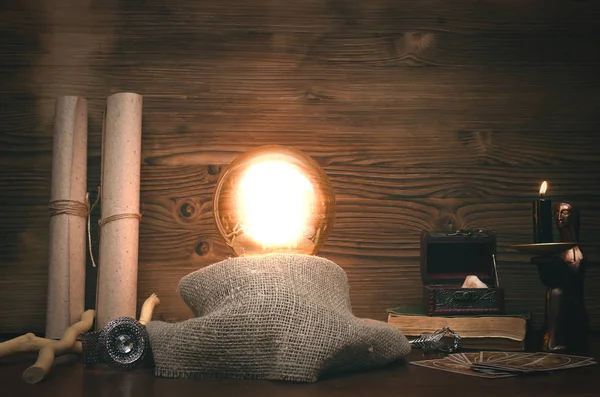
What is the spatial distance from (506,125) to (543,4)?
0.29 m

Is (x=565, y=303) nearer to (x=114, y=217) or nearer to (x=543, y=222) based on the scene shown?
(x=543, y=222)

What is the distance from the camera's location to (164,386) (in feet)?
2.78

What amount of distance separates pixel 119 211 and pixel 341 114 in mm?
519

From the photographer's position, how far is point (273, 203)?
1155 millimetres

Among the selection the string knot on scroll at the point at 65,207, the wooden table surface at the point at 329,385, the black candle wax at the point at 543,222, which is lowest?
the wooden table surface at the point at 329,385

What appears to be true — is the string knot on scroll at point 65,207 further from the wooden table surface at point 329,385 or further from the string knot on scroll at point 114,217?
the wooden table surface at point 329,385

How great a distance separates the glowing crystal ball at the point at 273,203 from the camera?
1146mm

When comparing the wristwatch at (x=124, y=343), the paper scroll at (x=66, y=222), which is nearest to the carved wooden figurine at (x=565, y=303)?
the wristwatch at (x=124, y=343)

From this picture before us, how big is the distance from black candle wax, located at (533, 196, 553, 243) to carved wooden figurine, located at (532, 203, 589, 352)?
4 centimetres

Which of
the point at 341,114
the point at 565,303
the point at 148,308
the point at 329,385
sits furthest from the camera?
the point at 341,114

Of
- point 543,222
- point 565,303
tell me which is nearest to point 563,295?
point 565,303

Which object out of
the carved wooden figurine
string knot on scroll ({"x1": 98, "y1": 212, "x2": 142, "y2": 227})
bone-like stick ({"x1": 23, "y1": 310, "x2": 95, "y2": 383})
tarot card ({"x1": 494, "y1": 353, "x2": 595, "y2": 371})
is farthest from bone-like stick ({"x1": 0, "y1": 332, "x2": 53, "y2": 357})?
the carved wooden figurine

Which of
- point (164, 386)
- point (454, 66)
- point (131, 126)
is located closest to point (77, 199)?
point (131, 126)

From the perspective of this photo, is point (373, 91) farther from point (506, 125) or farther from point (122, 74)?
point (122, 74)
